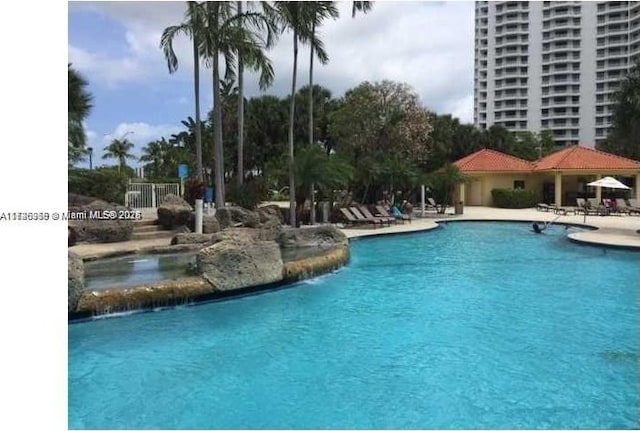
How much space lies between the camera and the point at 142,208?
22.1m

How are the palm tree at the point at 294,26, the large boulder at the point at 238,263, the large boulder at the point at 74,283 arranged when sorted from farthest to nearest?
the palm tree at the point at 294,26 → the large boulder at the point at 238,263 → the large boulder at the point at 74,283

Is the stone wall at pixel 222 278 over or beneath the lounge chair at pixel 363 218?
beneath

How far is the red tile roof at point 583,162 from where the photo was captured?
113 ft

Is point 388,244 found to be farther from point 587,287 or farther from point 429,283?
point 587,287

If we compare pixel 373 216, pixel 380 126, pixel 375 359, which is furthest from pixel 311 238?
pixel 380 126

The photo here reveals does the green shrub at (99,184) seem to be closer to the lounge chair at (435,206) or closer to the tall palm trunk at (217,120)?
the tall palm trunk at (217,120)

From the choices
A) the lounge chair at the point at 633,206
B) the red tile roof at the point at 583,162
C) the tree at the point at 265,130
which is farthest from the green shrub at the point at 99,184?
the red tile roof at the point at 583,162

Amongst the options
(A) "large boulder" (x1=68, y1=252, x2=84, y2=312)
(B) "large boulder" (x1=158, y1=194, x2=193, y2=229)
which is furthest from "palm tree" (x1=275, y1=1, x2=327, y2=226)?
(A) "large boulder" (x1=68, y1=252, x2=84, y2=312)

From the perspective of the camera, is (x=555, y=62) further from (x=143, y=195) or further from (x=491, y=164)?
(x=143, y=195)

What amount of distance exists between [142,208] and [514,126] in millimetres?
106250

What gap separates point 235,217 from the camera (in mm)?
16938

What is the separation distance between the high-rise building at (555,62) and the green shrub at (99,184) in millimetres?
95367

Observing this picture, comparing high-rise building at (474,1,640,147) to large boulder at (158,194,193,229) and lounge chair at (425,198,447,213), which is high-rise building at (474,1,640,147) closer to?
lounge chair at (425,198,447,213)
